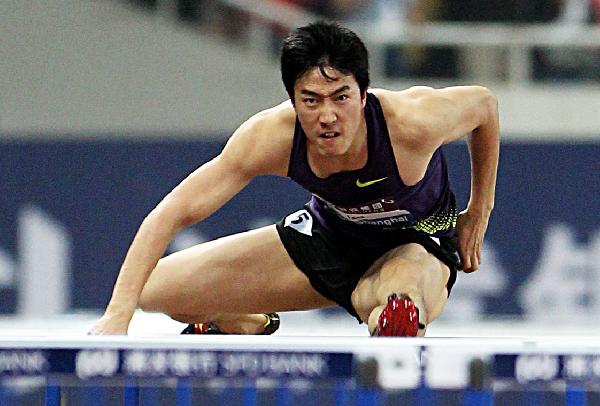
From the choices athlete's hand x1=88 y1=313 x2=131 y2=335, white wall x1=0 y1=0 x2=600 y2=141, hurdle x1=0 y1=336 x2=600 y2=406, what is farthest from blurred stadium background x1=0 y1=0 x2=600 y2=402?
hurdle x1=0 y1=336 x2=600 y2=406

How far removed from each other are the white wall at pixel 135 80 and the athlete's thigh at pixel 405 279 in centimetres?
456

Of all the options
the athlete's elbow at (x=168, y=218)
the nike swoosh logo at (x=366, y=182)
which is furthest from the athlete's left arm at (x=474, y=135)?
the athlete's elbow at (x=168, y=218)

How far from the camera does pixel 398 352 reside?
2.48m

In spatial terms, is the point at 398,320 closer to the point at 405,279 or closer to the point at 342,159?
the point at 405,279

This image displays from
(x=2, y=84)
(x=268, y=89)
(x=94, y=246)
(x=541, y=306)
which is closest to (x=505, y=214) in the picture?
(x=541, y=306)

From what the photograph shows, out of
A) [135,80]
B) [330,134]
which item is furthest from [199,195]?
[135,80]

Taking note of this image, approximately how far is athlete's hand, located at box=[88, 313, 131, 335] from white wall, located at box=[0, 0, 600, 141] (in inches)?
205

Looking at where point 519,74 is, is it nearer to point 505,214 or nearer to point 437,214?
point 505,214

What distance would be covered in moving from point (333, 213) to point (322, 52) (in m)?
0.89

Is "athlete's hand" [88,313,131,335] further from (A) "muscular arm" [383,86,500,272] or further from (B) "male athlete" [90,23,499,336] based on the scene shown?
(A) "muscular arm" [383,86,500,272]

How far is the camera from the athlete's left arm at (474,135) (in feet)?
13.1

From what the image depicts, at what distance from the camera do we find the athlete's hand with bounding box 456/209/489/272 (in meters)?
4.48

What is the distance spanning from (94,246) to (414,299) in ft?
15.6

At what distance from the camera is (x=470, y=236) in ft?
14.8
